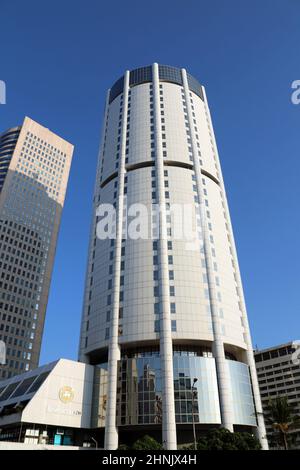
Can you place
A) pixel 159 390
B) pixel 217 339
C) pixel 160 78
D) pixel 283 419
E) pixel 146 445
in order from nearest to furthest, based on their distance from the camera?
pixel 146 445, pixel 283 419, pixel 159 390, pixel 217 339, pixel 160 78

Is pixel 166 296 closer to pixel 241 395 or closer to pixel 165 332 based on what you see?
pixel 165 332

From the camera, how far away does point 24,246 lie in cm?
17525

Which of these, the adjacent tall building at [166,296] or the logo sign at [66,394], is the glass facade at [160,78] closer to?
the adjacent tall building at [166,296]

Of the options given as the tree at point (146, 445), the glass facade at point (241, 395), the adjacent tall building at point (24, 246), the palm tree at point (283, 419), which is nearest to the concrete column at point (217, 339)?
the glass facade at point (241, 395)

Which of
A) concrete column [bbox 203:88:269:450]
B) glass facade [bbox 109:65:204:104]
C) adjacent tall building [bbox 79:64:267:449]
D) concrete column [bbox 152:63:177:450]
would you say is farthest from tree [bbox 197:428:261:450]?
glass facade [bbox 109:65:204:104]

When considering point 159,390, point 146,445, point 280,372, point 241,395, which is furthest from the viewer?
point 280,372

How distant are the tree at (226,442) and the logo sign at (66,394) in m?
33.3

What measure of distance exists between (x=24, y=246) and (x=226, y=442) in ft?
457

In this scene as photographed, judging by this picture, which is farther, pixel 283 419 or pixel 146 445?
pixel 283 419

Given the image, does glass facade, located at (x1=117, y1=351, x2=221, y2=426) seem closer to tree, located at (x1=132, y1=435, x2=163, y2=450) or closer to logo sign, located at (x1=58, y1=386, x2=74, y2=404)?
logo sign, located at (x1=58, y1=386, x2=74, y2=404)

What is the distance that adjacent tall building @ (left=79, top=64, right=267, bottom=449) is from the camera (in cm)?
8056

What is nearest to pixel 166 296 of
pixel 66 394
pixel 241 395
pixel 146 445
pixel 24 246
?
pixel 241 395

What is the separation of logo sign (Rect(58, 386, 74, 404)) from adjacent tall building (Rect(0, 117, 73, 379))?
76137 mm
